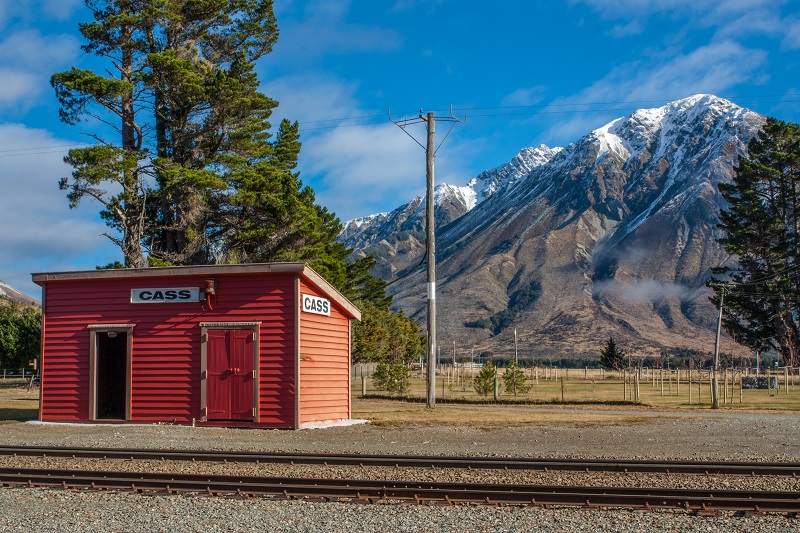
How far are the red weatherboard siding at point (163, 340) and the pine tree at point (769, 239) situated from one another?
54056 millimetres

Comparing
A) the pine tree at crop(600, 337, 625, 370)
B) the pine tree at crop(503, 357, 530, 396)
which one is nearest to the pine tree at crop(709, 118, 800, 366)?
the pine tree at crop(600, 337, 625, 370)

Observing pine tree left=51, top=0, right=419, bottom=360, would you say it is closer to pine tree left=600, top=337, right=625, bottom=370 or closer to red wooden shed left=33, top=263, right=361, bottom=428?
red wooden shed left=33, top=263, right=361, bottom=428

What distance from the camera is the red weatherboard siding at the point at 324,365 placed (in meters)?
20.5

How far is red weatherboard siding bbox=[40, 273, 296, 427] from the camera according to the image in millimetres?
20031

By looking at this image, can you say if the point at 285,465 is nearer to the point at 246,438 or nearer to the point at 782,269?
the point at 246,438

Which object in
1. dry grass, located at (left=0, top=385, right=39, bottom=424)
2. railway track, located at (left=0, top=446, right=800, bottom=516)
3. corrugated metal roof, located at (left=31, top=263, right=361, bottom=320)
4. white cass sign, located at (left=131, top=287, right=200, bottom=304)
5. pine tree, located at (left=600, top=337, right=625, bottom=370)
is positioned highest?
corrugated metal roof, located at (left=31, top=263, right=361, bottom=320)

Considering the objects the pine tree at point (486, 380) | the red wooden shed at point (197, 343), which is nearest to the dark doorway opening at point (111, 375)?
the red wooden shed at point (197, 343)

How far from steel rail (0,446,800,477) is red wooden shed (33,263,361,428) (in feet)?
17.1

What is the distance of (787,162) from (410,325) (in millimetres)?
36025

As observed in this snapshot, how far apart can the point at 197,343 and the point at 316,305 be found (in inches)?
123

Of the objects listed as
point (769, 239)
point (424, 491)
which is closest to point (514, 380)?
point (424, 491)

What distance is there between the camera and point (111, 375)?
24609 mm

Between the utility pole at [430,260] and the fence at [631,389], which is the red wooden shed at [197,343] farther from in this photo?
the fence at [631,389]

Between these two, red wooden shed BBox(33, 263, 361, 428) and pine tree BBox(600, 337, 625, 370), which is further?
pine tree BBox(600, 337, 625, 370)
